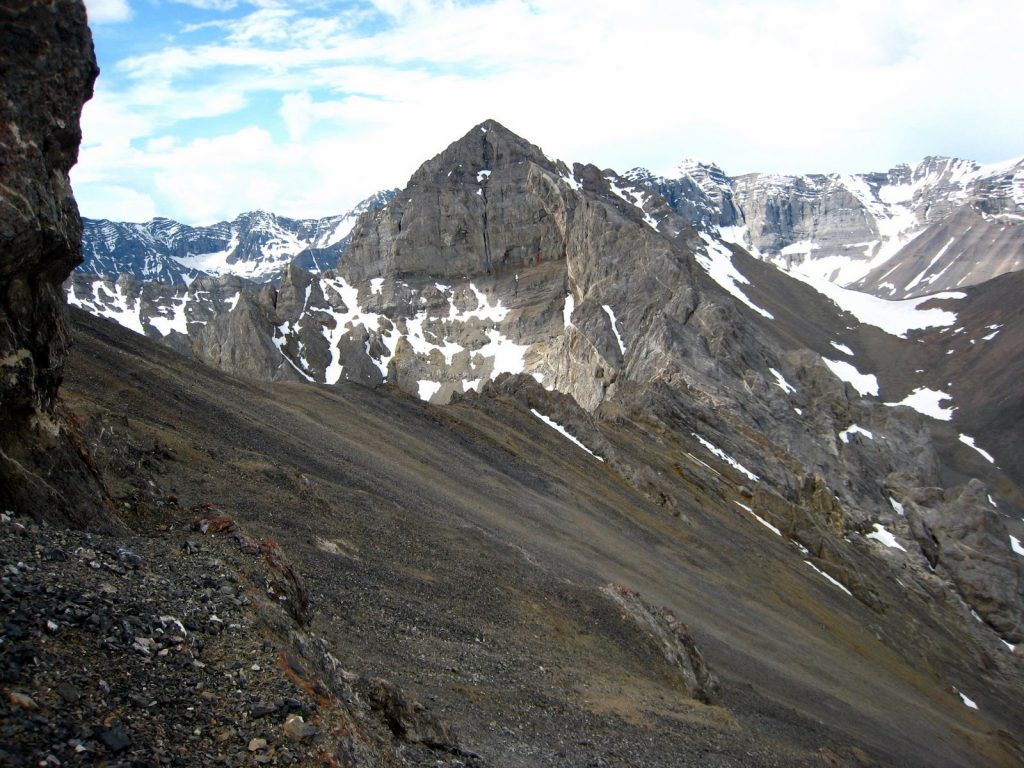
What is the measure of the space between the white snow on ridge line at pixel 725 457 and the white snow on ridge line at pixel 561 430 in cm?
1759

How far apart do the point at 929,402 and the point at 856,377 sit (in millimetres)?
14455

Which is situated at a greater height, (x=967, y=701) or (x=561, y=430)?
(x=561, y=430)

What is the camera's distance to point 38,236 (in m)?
12.1

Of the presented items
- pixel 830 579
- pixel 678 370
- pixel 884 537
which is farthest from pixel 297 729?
pixel 884 537

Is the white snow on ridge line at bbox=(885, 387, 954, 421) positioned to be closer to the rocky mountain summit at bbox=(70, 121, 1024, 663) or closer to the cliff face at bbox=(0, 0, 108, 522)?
the rocky mountain summit at bbox=(70, 121, 1024, 663)

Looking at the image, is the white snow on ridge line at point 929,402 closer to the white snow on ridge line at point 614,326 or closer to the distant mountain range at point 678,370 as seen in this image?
the distant mountain range at point 678,370

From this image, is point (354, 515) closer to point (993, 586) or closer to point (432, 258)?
point (993, 586)

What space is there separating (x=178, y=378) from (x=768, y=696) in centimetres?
2513

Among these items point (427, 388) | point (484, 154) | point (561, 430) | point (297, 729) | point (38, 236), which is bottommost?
point (427, 388)

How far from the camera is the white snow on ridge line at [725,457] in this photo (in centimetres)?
7226

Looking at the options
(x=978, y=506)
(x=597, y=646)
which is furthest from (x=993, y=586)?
(x=597, y=646)

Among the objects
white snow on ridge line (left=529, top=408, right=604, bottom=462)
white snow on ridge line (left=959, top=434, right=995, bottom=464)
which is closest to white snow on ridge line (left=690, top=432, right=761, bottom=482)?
white snow on ridge line (left=529, top=408, right=604, bottom=462)

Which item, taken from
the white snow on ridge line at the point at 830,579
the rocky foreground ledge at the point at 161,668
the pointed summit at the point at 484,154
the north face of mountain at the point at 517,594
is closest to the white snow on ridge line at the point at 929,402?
the pointed summit at the point at 484,154

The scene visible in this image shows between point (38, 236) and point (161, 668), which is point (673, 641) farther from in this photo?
point (38, 236)
